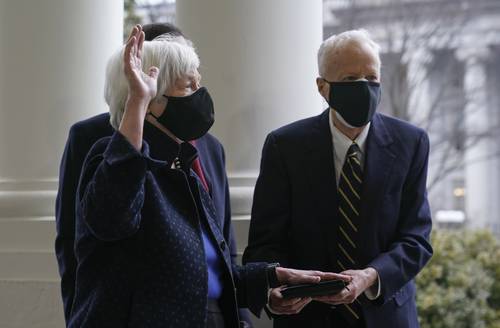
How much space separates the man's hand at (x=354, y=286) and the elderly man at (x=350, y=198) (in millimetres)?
52

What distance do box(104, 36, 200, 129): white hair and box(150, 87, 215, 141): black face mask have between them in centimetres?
6

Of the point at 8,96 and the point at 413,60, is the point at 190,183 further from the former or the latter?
the point at 413,60

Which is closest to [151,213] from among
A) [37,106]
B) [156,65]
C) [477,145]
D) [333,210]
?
[156,65]

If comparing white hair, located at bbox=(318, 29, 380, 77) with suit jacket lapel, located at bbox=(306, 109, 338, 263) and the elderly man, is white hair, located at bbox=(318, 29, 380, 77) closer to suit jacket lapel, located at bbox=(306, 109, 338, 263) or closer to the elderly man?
the elderly man

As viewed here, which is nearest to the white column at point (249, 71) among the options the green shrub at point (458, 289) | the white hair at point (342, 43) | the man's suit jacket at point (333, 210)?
the man's suit jacket at point (333, 210)

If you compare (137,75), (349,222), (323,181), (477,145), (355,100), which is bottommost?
(477,145)

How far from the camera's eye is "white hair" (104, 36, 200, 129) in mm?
2641

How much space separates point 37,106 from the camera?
441 cm

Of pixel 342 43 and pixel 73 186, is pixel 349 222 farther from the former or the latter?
pixel 73 186

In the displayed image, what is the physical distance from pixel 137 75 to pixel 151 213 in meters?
0.43

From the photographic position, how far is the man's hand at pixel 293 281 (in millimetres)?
2855

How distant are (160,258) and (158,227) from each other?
96mm

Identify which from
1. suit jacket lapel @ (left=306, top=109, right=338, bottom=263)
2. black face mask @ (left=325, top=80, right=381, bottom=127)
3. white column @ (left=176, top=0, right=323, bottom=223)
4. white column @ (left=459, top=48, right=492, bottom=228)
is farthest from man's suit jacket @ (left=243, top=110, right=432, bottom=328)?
white column @ (left=459, top=48, right=492, bottom=228)

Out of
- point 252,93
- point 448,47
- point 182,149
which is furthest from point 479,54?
point 182,149
